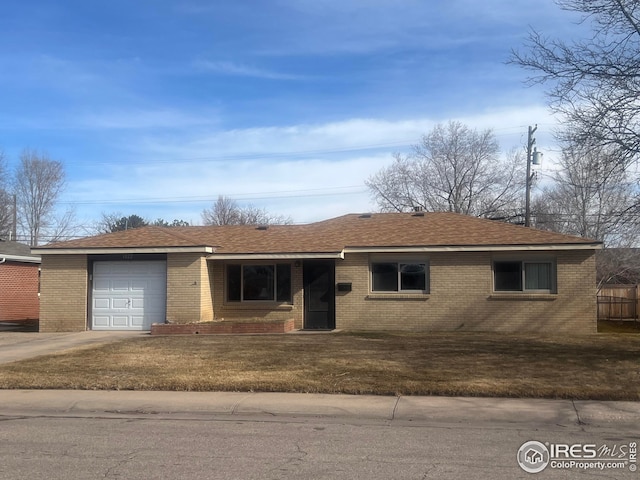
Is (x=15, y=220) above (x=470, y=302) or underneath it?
above

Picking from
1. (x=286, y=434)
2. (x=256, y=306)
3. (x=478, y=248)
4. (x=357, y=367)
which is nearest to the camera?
(x=286, y=434)

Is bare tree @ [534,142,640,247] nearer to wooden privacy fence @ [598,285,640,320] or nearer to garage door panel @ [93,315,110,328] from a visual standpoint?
wooden privacy fence @ [598,285,640,320]

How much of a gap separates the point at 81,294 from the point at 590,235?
2655 centimetres

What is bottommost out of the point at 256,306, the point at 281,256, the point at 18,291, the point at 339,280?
the point at 256,306

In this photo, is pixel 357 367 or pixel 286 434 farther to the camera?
pixel 357 367

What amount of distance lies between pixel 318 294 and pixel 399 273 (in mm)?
2846

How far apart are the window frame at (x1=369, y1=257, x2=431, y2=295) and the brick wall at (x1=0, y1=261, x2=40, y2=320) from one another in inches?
621

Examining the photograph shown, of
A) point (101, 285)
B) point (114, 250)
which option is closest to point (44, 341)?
point (101, 285)

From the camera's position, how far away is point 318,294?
22.6m

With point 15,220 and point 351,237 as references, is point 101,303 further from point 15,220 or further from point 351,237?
point 15,220

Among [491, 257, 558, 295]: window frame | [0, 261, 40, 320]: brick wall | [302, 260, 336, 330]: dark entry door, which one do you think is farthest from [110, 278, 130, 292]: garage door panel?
[491, 257, 558, 295]: window frame

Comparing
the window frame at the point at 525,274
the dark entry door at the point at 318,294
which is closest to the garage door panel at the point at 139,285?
the dark entry door at the point at 318,294

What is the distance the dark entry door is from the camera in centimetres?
2248

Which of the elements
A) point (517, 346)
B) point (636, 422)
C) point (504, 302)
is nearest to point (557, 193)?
point (504, 302)
